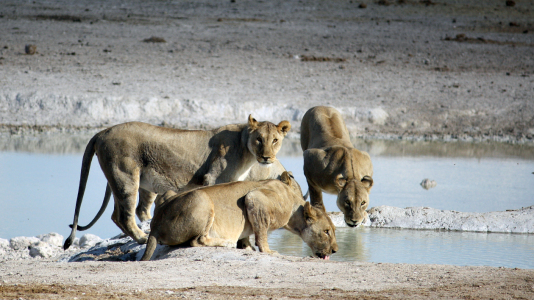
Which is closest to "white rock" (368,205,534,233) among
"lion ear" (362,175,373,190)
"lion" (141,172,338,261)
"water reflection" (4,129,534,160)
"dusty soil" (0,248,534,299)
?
"lion ear" (362,175,373,190)

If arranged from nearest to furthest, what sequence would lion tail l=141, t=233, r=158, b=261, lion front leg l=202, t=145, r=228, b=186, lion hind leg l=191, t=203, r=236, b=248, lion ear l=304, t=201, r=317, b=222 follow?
lion tail l=141, t=233, r=158, b=261 → lion hind leg l=191, t=203, r=236, b=248 → lion ear l=304, t=201, r=317, b=222 → lion front leg l=202, t=145, r=228, b=186

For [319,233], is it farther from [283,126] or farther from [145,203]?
[145,203]

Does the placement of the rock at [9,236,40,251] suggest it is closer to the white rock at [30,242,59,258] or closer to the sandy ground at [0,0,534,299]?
the white rock at [30,242,59,258]

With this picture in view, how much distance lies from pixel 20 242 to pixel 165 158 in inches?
72.0

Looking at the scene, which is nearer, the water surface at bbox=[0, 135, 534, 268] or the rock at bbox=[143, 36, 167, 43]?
the water surface at bbox=[0, 135, 534, 268]

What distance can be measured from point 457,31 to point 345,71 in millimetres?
9750

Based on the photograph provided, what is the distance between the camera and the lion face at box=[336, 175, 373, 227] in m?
7.90

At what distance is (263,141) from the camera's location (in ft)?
25.8

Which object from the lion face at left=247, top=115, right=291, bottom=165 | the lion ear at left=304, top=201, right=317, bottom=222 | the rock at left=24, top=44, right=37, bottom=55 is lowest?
the rock at left=24, top=44, right=37, bottom=55

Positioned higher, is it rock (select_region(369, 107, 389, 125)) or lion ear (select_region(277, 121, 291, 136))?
lion ear (select_region(277, 121, 291, 136))

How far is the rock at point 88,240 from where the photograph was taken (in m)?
8.57

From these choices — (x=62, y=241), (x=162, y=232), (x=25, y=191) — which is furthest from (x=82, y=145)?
(x=162, y=232)

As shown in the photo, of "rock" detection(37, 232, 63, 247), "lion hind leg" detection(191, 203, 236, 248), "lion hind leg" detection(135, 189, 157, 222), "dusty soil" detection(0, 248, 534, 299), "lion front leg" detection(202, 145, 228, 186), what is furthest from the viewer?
"lion hind leg" detection(135, 189, 157, 222)

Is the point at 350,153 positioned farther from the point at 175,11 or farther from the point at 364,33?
the point at 175,11
